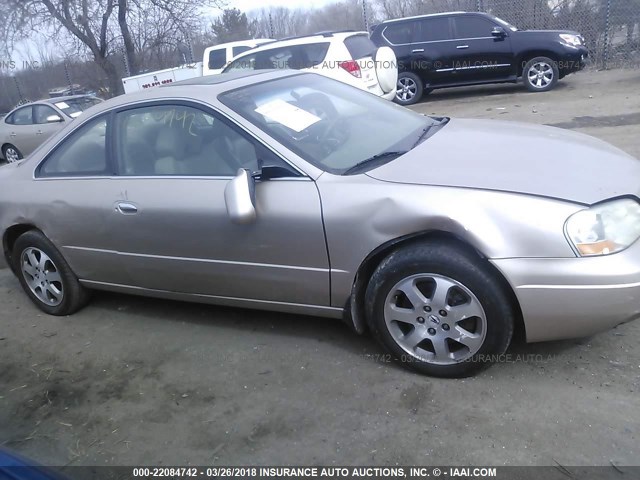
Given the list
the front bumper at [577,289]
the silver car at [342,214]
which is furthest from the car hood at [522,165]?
the front bumper at [577,289]

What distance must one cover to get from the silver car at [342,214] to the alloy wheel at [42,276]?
28mm

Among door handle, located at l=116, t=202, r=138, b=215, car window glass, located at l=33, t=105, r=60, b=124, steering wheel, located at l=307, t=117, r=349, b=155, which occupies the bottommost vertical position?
door handle, located at l=116, t=202, r=138, b=215

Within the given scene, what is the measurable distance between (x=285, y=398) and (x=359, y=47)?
8.25m

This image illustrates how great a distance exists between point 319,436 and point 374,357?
0.68m

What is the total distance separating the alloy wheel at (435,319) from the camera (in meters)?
2.76

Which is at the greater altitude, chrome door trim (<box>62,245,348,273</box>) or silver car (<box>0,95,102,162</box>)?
silver car (<box>0,95,102,162</box>)

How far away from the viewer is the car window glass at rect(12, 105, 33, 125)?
12133 millimetres

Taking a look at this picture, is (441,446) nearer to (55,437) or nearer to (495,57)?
(55,437)

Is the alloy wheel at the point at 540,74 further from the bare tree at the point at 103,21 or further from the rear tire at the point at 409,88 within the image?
the bare tree at the point at 103,21

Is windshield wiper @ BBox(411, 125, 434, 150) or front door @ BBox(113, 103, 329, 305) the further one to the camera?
windshield wiper @ BBox(411, 125, 434, 150)

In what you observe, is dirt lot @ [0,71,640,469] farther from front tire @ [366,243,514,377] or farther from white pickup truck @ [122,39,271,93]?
white pickup truck @ [122,39,271,93]

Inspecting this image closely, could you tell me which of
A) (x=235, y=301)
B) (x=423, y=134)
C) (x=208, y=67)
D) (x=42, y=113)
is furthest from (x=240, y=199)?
(x=208, y=67)

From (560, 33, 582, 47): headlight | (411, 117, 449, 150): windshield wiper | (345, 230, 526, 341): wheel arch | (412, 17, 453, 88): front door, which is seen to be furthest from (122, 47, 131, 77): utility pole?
(345, 230, 526, 341): wheel arch

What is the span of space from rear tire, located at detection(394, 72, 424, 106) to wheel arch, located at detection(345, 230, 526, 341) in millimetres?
9697
